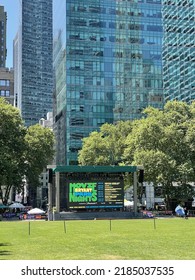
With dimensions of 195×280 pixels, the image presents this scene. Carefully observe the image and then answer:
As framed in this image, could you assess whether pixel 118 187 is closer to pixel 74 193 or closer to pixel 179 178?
pixel 74 193

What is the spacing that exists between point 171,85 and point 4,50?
78.4m

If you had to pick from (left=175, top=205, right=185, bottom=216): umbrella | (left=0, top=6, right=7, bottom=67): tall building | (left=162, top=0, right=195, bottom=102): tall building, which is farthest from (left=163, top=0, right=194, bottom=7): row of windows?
(left=175, top=205, right=185, bottom=216): umbrella

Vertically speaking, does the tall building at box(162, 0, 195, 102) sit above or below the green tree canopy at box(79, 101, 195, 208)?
above

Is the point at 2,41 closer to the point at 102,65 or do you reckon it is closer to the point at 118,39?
the point at 118,39

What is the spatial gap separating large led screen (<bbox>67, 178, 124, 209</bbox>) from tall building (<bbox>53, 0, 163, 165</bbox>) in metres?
56.6

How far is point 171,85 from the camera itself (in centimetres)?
13362

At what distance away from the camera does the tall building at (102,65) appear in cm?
11144

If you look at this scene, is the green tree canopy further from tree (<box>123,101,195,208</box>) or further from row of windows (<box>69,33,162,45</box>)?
row of windows (<box>69,33,162,45</box>)

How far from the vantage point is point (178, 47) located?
135250 millimetres

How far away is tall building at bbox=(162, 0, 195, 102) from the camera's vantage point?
431 ft

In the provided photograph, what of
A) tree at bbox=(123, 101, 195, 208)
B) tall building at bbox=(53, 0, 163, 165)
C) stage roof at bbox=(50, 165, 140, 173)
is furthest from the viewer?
tall building at bbox=(53, 0, 163, 165)

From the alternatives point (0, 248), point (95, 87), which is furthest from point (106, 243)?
point (95, 87)

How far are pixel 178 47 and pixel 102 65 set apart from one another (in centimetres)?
3216

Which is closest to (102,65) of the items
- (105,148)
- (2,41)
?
(105,148)
